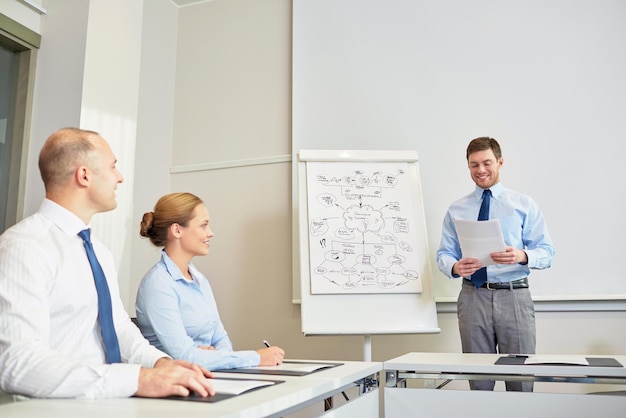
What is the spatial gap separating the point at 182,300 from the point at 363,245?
1.44 m

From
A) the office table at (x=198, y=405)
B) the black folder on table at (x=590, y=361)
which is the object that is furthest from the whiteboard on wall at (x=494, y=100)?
the office table at (x=198, y=405)

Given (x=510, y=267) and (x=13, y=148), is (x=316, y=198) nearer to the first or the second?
(x=510, y=267)

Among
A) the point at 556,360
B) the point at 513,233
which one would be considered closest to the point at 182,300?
the point at 556,360

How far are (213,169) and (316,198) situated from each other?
1.16 m

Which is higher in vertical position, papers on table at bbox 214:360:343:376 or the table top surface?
papers on table at bbox 214:360:343:376

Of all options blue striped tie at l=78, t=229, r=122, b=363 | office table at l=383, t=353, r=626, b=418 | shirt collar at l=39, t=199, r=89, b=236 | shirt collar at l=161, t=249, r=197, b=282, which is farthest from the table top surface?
shirt collar at l=39, t=199, r=89, b=236

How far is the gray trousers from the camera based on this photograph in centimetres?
270

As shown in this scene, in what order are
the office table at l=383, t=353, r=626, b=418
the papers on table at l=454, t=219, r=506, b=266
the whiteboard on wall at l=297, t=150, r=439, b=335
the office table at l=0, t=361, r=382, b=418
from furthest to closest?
the whiteboard on wall at l=297, t=150, r=439, b=335
the papers on table at l=454, t=219, r=506, b=266
the office table at l=383, t=353, r=626, b=418
the office table at l=0, t=361, r=382, b=418

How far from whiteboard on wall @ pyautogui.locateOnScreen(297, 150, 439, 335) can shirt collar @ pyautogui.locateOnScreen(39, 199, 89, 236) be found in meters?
1.82

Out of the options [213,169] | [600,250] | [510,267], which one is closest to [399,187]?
[510,267]

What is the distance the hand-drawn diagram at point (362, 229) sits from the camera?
316 cm

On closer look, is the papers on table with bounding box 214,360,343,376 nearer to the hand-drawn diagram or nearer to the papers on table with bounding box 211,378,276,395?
the papers on table with bounding box 211,378,276,395

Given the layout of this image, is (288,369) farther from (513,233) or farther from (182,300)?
(513,233)

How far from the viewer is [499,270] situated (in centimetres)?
277
